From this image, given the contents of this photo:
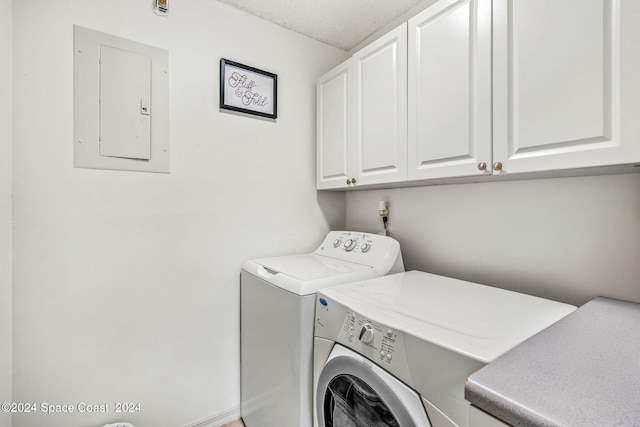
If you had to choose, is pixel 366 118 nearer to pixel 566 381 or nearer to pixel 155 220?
pixel 155 220

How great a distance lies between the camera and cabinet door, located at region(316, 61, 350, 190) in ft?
5.91

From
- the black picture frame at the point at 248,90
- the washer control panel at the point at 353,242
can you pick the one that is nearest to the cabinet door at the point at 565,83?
the washer control panel at the point at 353,242

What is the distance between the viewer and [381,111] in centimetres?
155

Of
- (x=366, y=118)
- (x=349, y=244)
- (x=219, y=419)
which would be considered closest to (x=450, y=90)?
(x=366, y=118)

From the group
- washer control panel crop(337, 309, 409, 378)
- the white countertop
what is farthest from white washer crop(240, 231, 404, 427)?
the white countertop

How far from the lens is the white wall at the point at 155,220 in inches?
49.1

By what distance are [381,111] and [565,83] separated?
79cm

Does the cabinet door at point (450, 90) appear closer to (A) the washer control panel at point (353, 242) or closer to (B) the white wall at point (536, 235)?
(B) the white wall at point (536, 235)

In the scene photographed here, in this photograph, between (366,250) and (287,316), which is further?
(366,250)

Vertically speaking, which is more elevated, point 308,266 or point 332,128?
point 332,128

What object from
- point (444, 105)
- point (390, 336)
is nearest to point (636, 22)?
point (444, 105)

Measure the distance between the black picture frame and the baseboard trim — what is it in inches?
72.0

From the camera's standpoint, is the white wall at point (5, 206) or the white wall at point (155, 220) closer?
the white wall at point (5, 206)

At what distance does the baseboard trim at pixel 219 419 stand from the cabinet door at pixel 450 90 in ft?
5.71
